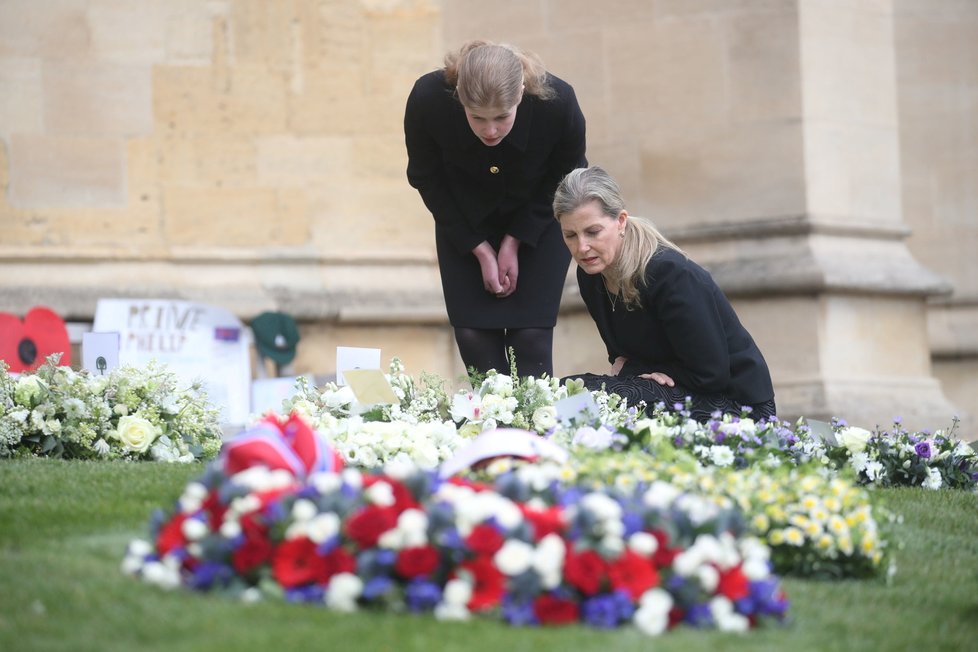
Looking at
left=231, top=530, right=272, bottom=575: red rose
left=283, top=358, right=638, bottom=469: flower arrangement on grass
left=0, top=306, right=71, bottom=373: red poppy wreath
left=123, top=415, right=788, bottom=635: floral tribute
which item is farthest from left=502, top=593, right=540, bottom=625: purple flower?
left=0, top=306, right=71, bottom=373: red poppy wreath

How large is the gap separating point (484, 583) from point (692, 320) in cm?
291

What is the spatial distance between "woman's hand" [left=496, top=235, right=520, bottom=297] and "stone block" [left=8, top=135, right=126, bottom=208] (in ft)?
12.8

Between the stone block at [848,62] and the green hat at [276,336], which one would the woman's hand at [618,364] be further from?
the green hat at [276,336]

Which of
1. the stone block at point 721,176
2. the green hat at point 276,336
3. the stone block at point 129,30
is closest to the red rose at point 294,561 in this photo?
the green hat at point 276,336

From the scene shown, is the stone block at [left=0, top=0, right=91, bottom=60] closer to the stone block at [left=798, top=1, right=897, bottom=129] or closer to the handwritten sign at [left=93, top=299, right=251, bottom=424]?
the handwritten sign at [left=93, top=299, right=251, bottom=424]

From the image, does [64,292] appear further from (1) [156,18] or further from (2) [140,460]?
(2) [140,460]

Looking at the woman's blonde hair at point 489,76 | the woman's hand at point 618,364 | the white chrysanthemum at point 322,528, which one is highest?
the woman's blonde hair at point 489,76

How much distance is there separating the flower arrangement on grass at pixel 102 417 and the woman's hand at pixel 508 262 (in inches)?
53.2

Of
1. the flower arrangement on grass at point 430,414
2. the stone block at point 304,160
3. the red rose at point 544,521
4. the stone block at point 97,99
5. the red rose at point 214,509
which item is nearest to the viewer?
the red rose at point 544,521

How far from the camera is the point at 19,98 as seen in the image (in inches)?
365

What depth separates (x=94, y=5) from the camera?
30.9 ft

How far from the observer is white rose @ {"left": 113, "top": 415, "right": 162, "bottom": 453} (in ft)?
19.8

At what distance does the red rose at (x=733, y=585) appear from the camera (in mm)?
3236

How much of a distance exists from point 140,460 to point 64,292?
3.17m
